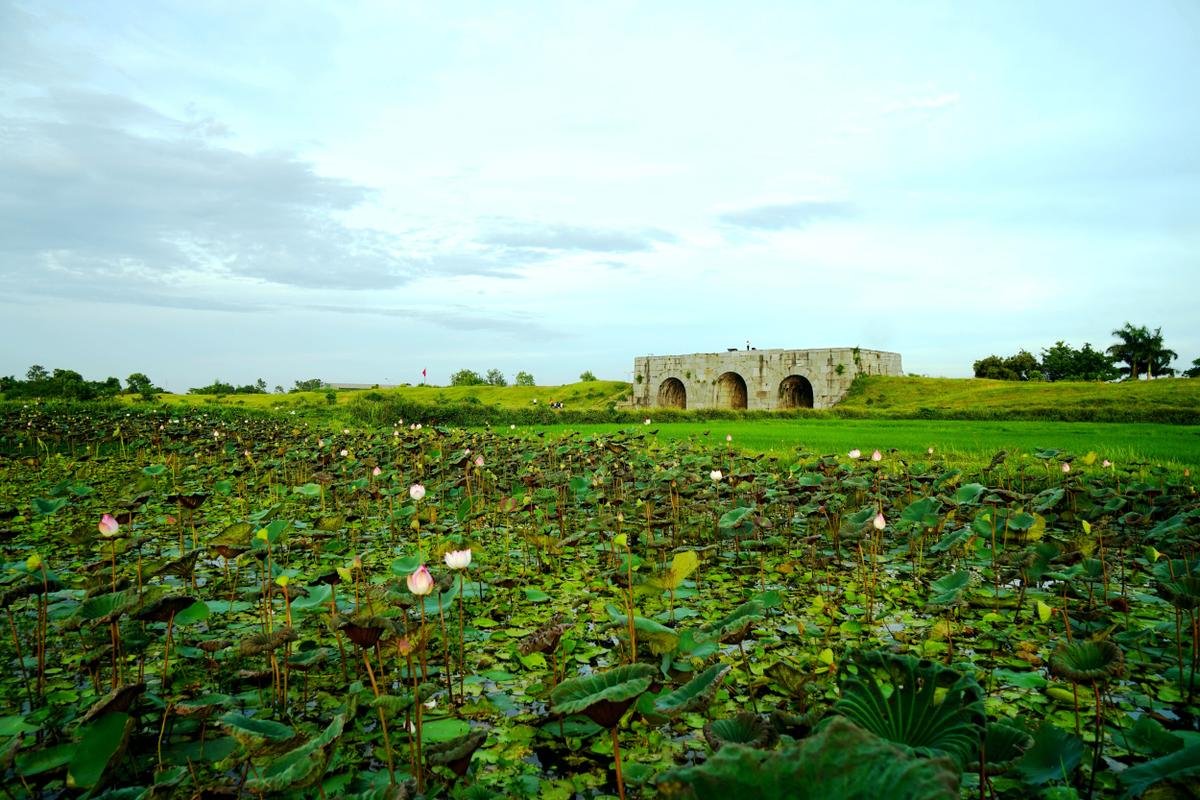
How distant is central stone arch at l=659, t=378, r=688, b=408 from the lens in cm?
4234

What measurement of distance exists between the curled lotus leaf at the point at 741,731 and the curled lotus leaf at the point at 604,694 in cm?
36

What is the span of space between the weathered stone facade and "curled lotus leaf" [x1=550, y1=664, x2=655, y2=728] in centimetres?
3604

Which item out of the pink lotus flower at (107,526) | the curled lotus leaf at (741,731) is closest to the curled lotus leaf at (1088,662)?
the curled lotus leaf at (741,731)

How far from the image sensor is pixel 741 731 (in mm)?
2092

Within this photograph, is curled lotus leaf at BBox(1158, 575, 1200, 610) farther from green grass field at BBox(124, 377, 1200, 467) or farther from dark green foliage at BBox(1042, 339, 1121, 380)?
dark green foliage at BBox(1042, 339, 1121, 380)

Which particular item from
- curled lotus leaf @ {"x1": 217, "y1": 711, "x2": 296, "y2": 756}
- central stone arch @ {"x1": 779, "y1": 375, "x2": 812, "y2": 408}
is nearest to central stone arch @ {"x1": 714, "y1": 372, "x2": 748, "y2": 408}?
central stone arch @ {"x1": 779, "y1": 375, "x2": 812, "y2": 408}

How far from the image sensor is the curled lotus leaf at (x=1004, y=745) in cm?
197

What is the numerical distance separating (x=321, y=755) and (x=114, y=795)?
845 mm

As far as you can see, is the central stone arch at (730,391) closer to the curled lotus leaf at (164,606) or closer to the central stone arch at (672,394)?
the central stone arch at (672,394)

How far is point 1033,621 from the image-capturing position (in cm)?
391

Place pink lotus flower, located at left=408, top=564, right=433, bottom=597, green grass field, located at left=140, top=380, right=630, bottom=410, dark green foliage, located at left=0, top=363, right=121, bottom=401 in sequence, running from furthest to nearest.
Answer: green grass field, located at left=140, top=380, right=630, bottom=410 → dark green foliage, located at left=0, top=363, right=121, bottom=401 → pink lotus flower, located at left=408, top=564, right=433, bottom=597

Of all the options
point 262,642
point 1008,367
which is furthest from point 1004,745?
point 1008,367

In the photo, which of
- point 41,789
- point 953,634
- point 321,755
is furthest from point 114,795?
point 953,634

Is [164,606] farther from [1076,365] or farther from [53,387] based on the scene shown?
[1076,365]
